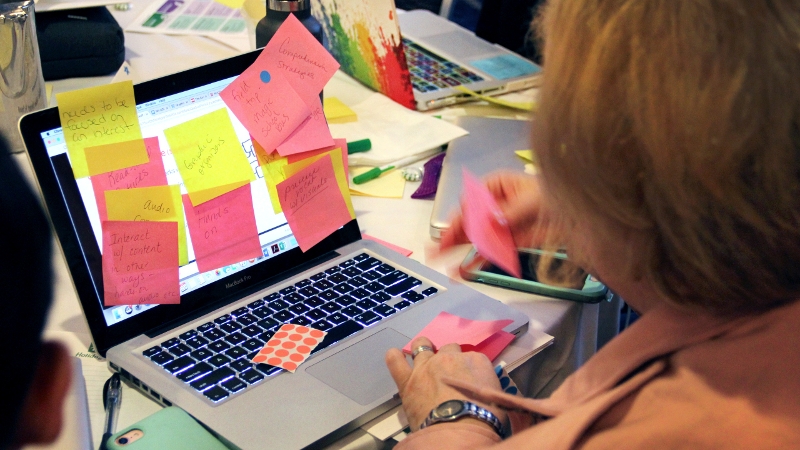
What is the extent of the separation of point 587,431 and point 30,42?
99 centimetres

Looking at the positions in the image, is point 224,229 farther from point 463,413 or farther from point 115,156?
point 463,413

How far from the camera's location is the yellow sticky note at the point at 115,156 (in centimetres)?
76

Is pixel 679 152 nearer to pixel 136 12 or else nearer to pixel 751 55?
pixel 751 55

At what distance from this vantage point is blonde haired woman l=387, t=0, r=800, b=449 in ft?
1.60

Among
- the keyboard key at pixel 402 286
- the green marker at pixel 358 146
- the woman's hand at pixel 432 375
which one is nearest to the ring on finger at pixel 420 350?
the woman's hand at pixel 432 375

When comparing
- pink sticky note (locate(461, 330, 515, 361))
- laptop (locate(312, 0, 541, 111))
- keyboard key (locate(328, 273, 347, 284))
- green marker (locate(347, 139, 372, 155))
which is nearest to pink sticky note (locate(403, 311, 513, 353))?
pink sticky note (locate(461, 330, 515, 361))

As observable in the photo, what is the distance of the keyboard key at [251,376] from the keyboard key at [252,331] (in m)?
0.06

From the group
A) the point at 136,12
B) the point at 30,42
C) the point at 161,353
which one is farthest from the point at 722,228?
the point at 136,12

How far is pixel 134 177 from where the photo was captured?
799 mm

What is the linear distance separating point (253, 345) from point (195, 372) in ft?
0.22

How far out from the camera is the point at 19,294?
352 millimetres

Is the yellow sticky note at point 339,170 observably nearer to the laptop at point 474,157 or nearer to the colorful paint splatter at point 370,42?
the laptop at point 474,157

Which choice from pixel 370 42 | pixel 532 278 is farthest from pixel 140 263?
pixel 370 42

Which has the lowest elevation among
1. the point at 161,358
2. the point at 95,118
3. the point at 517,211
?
the point at 161,358
